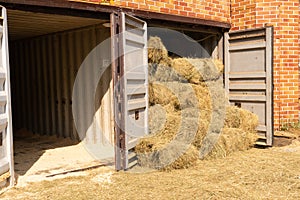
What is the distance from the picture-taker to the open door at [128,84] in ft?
17.6

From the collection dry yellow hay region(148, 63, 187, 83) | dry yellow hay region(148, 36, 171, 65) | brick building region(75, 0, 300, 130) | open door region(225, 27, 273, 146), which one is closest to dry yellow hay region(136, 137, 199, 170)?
dry yellow hay region(148, 63, 187, 83)

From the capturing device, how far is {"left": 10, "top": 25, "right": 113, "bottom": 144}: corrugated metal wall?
7.25m

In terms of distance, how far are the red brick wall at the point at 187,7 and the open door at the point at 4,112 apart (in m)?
1.56

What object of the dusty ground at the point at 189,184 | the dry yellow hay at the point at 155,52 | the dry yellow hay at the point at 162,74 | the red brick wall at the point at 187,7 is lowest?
the dusty ground at the point at 189,184

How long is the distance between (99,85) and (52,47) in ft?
6.71

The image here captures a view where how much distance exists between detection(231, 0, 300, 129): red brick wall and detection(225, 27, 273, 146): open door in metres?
0.60

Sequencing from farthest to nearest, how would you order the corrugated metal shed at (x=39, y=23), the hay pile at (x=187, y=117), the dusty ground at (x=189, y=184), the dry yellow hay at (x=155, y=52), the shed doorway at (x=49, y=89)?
1. the dry yellow hay at (x=155, y=52)
2. the shed doorway at (x=49, y=89)
3. the corrugated metal shed at (x=39, y=23)
4. the hay pile at (x=187, y=117)
5. the dusty ground at (x=189, y=184)

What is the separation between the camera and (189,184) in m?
4.77

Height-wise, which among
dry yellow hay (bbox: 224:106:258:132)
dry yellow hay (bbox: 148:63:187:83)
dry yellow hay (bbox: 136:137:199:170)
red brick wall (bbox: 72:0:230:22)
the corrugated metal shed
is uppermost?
red brick wall (bbox: 72:0:230:22)

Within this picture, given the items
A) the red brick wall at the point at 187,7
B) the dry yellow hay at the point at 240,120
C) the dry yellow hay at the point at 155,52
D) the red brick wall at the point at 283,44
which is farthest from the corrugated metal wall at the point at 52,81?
the red brick wall at the point at 283,44

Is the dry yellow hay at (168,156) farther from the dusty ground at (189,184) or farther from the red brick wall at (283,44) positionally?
the red brick wall at (283,44)

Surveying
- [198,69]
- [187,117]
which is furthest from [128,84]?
[198,69]

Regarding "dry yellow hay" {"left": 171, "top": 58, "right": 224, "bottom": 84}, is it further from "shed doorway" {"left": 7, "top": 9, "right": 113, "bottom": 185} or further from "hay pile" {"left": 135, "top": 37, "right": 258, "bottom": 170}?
"shed doorway" {"left": 7, "top": 9, "right": 113, "bottom": 185}

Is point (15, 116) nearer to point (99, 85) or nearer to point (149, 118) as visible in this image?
point (99, 85)
